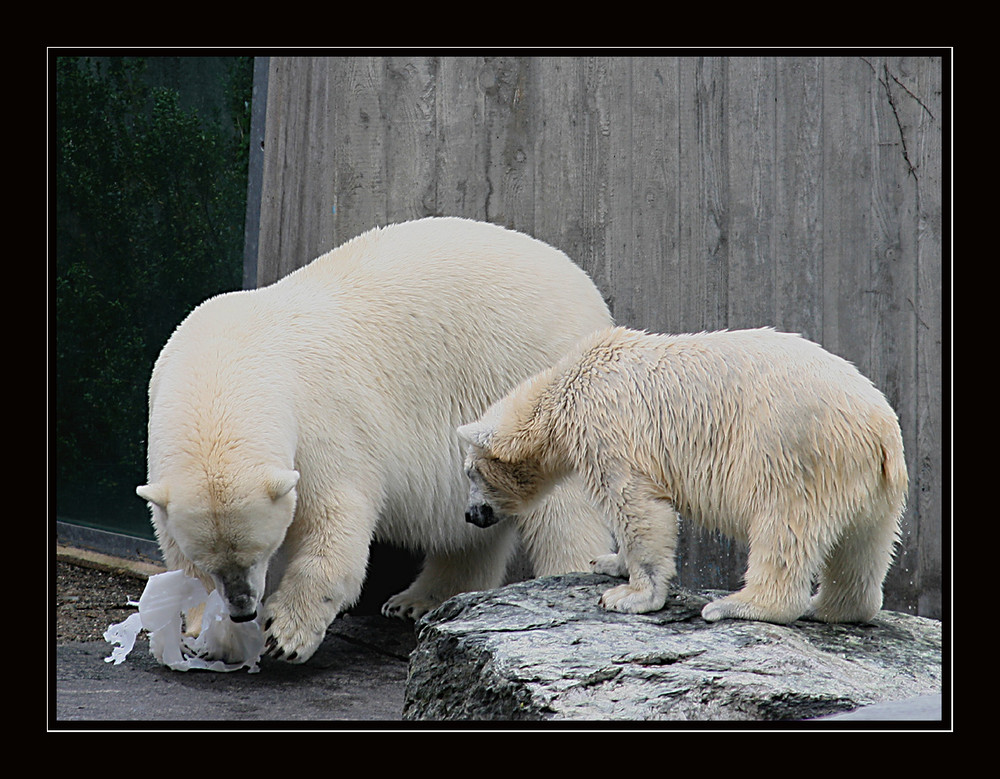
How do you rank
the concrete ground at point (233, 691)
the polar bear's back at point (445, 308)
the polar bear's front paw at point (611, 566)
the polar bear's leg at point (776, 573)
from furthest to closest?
the polar bear's back at point (445, 308) → the polar bear's front paw at point (611, 566) → the concrete ground at point (233, 691) → the polar bear's leg at point (776, 573)

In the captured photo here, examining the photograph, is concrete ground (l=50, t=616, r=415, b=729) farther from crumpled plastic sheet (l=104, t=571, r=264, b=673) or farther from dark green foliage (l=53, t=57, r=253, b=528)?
dark green foliage (l=53, t=57, r=253, b=528)

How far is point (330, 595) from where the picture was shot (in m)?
3.60

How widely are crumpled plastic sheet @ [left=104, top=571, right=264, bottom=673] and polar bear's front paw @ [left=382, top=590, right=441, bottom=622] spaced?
864 millimetres

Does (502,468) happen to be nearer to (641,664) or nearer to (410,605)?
(641,664)

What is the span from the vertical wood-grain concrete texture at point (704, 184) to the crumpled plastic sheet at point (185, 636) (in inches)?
76.5

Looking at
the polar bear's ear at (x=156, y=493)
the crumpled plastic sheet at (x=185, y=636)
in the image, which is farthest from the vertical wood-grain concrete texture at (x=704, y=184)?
the polar bear's ear at (x=156, y=493)

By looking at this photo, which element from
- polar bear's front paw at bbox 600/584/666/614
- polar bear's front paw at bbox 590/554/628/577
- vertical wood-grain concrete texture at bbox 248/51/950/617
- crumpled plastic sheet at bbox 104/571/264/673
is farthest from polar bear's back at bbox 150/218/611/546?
polar bear's front paw at bbox 600/584/666/614

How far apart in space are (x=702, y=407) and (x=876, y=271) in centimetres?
174

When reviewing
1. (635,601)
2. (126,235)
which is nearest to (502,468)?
(635,601)

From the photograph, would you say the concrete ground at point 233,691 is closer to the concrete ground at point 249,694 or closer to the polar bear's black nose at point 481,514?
the concrete ground at point 249,694

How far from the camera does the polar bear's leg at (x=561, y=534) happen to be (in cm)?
401

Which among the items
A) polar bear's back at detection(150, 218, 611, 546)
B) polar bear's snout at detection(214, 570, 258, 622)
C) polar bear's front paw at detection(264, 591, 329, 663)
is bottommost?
polar bear's front paw at detection(264, 591, 329, 663)

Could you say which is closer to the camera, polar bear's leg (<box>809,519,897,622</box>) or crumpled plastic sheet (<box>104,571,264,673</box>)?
polar bear's leg (<box>809,519,897,622</box>)

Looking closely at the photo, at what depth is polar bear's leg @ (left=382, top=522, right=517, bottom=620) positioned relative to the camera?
4363 mm
